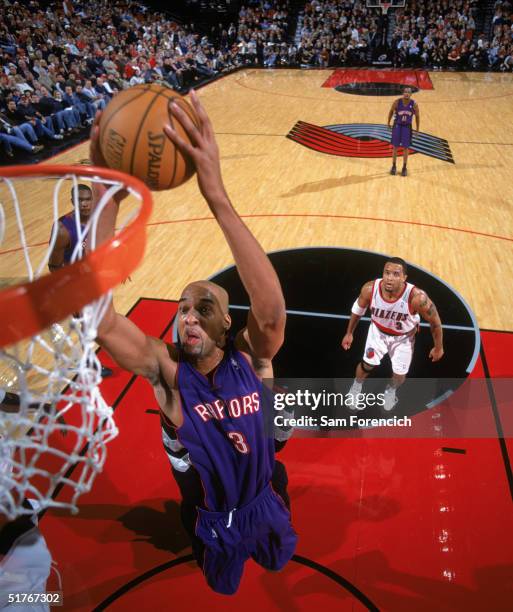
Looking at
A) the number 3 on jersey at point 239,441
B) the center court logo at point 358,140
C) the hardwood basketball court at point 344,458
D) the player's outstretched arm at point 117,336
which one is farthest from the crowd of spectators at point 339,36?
the number 3 on jersey at point 239,441

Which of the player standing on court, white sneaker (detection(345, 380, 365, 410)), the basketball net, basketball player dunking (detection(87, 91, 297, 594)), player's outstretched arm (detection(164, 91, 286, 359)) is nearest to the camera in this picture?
the basketball net

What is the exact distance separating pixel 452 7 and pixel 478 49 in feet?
11.2

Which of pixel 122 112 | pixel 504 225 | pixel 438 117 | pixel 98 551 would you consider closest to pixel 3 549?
pixel 98 551

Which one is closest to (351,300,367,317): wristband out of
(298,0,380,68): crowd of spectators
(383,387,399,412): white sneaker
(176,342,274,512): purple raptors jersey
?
(383,387,399,412): white sneaker

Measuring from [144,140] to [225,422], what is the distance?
1.24 m

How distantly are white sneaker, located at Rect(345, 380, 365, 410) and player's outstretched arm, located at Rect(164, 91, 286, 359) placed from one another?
244cm

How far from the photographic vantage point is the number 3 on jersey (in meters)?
2.23

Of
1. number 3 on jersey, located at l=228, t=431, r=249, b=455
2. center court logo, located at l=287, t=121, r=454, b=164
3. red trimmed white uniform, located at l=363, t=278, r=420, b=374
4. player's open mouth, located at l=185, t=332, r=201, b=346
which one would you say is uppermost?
player's open mouth, located at l=185, t=332, r=201, b=346

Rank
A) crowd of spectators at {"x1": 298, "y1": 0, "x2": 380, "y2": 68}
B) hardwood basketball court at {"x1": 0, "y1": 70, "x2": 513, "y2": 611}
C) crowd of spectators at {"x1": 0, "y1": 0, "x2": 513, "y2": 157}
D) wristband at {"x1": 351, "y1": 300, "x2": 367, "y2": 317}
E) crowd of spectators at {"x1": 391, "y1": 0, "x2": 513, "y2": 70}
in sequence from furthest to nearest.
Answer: crowd of spectators at {"x1": 298, "y1": 0, "x2": 380, "y2": 68} < crowd of spectators at {"x1": 391, "y1": 0, "x2": 513, "y2": 70} < crowd of spectators at {"x1": 0, "y1": 0, "x2": 513, "y2": 157} < wristband at {"x1": 351, "y1": 300, "x2": 367, "y2": 317} < hardwood basketball court at {"x1": 0, "y1": 70, "x2": 513, "y2": 611}

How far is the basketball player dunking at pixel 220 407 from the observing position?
76.9 inches

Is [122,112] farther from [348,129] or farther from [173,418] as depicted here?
[348,129]

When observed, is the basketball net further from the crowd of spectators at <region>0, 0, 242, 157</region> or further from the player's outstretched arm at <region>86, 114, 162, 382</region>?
the crowd of spectators at <region>0, 0, 242, 157</region>

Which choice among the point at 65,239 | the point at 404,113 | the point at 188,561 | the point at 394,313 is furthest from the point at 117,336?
the point at 404,113

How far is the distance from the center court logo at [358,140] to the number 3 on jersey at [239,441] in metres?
9.18
